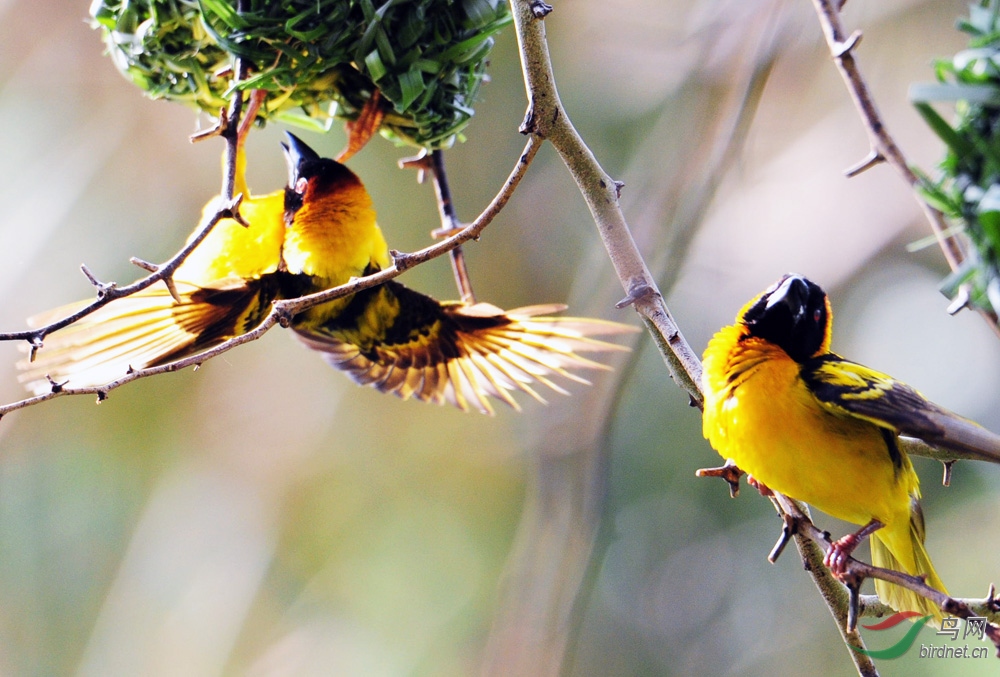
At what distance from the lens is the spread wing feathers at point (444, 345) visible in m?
1.59

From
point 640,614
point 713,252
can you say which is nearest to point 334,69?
point 713,252

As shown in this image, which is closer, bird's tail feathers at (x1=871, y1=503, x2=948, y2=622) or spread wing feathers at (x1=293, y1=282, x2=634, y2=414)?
bird's tail feathers at (x1=871, y1=503, x2=948, y2=622)

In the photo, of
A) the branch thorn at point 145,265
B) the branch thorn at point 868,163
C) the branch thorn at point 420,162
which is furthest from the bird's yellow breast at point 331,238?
the branch thorn at point 868,163

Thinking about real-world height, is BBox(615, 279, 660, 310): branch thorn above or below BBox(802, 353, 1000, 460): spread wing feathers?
above

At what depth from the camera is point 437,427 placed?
5.59m

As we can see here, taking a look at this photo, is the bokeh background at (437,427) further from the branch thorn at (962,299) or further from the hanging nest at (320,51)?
the branch thorn at (962,299)

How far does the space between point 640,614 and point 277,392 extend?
8.64ft

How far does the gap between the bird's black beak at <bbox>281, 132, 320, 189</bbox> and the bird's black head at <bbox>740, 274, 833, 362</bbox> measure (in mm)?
820

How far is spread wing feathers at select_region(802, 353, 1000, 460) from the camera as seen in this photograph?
3.04 feet

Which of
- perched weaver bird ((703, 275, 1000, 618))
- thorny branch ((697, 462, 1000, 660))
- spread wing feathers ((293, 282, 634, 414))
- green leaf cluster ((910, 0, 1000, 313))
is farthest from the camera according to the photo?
spread wing feathers ((293, 282, 634, 414))

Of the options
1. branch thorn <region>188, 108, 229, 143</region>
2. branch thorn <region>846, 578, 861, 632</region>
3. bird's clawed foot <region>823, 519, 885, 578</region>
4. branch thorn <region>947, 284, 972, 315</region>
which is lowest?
branch thorn <region>846, 578, 861, 632</region>

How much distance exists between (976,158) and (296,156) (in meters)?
1.14

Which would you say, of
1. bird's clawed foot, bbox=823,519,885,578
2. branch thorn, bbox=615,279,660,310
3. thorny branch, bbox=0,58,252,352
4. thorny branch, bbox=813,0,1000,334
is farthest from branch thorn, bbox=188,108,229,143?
bird's clawed foot, bbox=823,519,885,578

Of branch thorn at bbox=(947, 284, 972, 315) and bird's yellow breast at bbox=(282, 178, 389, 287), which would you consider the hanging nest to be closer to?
bird's yellow breast at bbox=(282, 178, 389, 287)
